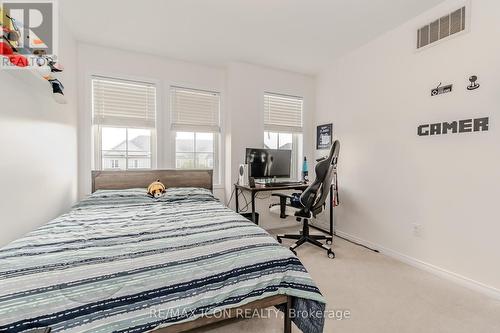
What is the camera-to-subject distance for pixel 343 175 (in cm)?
332

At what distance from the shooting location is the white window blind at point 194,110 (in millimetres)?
3304

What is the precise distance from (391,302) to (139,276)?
1.87 meters

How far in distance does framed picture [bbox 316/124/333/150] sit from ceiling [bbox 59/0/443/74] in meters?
1.04

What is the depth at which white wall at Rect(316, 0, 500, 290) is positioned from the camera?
1894mm

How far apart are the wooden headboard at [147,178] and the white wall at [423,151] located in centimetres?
208

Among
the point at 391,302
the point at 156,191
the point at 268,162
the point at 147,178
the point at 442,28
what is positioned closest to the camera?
the point at 391,302

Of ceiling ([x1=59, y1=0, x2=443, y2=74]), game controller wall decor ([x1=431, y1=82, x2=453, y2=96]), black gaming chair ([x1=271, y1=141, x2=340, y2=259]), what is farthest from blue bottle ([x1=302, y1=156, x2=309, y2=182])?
game controller wall decor ([x1=431, y1=82, x2=453, y2=96])

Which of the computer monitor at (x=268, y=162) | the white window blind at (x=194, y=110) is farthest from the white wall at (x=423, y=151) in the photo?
the white window blind at (x=194, y=110)

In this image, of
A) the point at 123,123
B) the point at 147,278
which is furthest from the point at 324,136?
the point at 147,278

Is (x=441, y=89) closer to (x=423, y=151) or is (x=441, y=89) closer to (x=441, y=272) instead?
(x=423, y=151)

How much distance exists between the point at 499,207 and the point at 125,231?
2877 millimetres

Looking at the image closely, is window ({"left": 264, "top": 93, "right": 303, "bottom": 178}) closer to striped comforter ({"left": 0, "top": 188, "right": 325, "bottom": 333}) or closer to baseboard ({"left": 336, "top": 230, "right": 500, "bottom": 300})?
baseboard ({"left": 336, "top": 230, "right": 500, "bottom": 300})

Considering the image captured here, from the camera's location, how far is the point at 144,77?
122 inches

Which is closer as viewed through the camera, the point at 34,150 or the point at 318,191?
the point at 34,150
